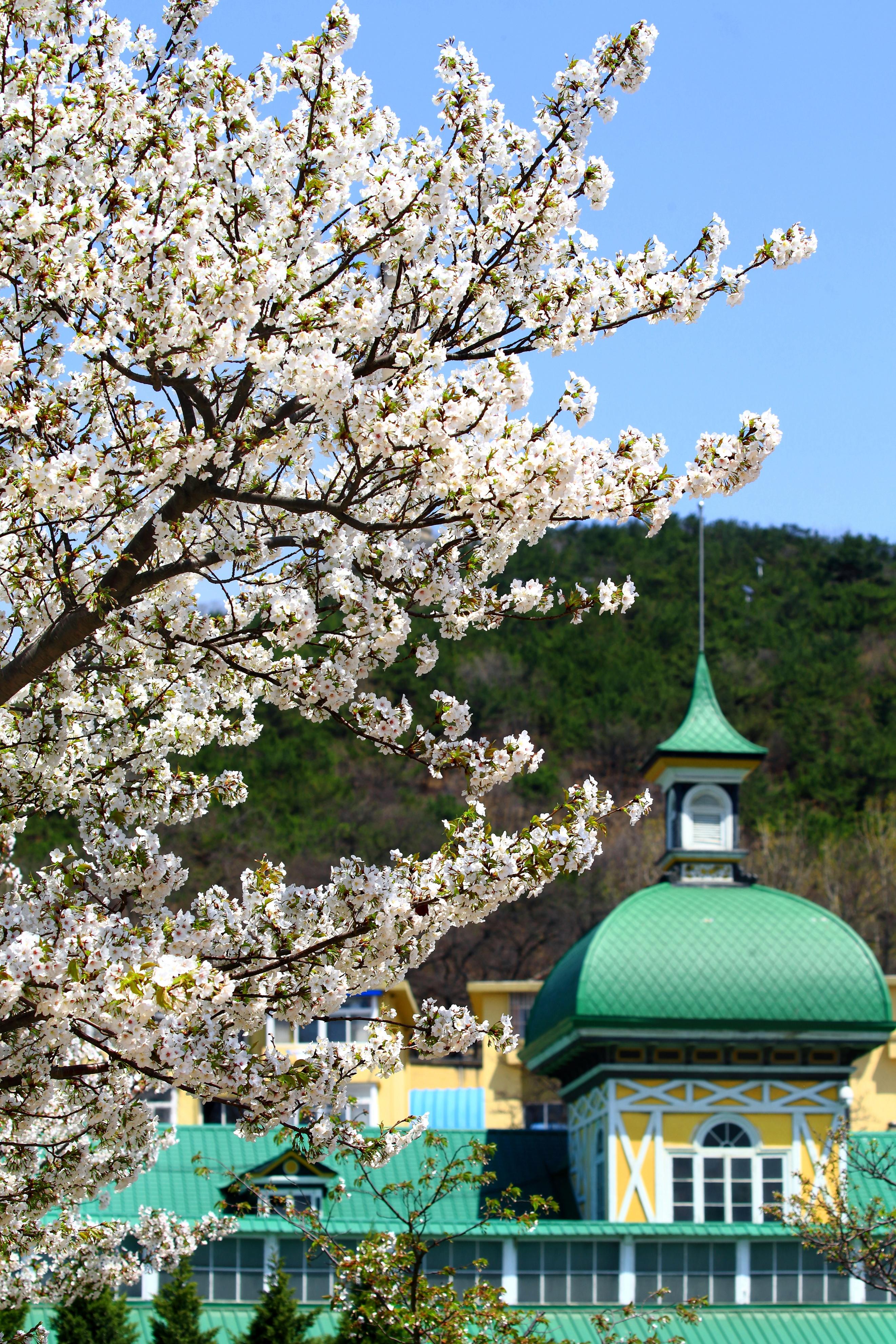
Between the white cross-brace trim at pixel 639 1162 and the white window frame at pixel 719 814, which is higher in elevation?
the white window frame at pixel 719 814

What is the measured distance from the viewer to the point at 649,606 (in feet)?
207

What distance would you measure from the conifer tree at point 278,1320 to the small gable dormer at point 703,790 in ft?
31.6

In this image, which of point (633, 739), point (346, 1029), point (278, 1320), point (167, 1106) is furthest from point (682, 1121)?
point (633, 739)

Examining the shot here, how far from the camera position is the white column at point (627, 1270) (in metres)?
19.9

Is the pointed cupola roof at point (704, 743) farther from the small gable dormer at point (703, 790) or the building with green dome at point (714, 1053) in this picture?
the building with green dome at point (714, 1053)

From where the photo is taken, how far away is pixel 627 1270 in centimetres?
1998

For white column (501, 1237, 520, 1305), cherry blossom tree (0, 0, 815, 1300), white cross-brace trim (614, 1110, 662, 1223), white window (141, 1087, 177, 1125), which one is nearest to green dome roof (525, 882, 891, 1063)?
white cross-brace trim (614, 1110, 662, 1223)

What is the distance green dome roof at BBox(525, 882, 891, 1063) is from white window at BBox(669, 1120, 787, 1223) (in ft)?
4.69

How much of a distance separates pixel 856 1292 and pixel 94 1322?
9.08 m

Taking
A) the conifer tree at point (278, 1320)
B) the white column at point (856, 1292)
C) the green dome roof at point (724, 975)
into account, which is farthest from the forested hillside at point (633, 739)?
the conifer tree at point (278, 1320)

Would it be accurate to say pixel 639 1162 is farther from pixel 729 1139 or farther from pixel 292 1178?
pixel 292 1178

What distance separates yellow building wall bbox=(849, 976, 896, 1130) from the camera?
26688mm

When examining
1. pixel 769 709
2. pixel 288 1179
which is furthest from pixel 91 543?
pixel 769 709

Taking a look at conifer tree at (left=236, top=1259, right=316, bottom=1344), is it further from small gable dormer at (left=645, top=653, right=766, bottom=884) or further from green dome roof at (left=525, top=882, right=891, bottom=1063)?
small gable dormer at (left=645, top=653, right=766, bottom=884)
